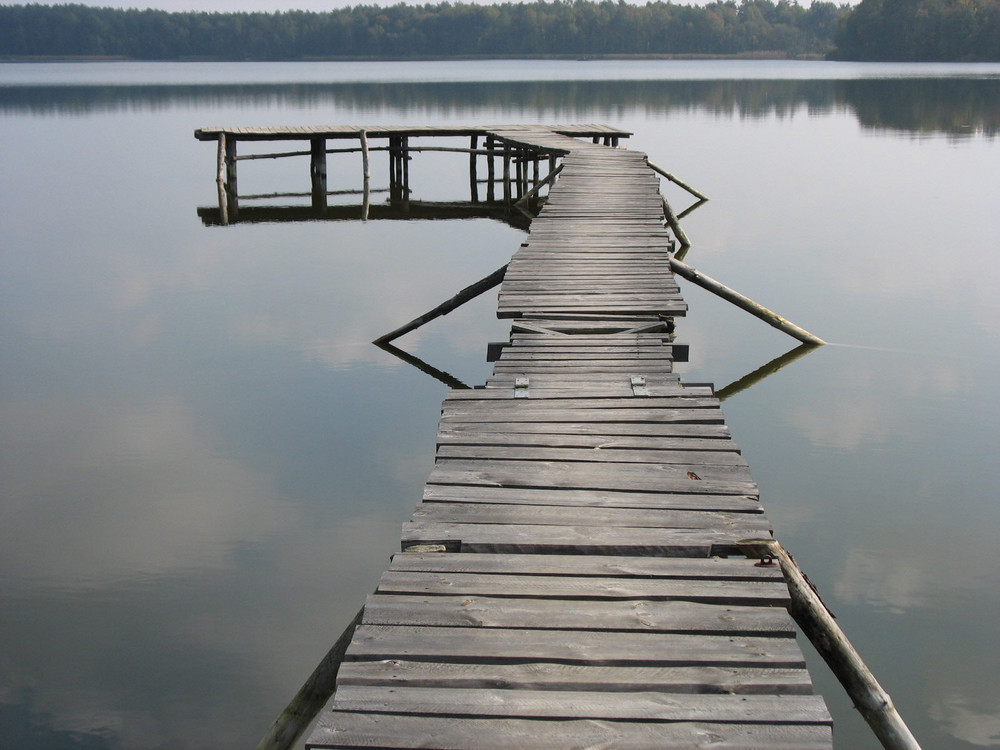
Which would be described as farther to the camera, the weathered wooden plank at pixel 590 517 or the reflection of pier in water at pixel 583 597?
the weathered wooden plank at pixel 590 517

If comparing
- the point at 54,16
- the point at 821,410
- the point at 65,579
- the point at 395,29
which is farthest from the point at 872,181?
the point at 54,16

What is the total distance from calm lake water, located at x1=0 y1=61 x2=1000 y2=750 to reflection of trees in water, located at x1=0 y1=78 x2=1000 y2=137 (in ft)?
56.0

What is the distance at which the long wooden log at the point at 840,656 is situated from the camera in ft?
11.2

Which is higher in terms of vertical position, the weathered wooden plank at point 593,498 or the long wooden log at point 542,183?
the long wooden log at point 542,183

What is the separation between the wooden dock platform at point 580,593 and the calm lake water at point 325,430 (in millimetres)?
1107

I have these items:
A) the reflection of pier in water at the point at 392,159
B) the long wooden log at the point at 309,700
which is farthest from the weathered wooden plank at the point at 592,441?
the reflection of pier in water at the point at 392,159

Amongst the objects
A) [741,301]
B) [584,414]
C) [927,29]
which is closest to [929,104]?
[741,301]

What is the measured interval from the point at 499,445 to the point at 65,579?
2.55 meters

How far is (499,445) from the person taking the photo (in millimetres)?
4723

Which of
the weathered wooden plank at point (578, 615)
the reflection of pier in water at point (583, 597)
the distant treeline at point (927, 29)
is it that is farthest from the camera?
the distant treeline at point (927, 29)

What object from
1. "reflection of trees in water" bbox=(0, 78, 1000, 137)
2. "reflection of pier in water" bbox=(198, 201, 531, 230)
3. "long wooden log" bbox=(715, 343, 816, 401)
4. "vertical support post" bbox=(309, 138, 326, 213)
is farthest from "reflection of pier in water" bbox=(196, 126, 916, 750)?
"reflection of trees in water" bbox=(0, 78, 1000, 137)

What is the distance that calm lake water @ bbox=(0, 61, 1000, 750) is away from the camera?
15.4 ft

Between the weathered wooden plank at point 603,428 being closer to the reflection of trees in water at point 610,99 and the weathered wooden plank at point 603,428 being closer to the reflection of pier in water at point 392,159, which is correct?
the reflection of pier in water at point 392,159

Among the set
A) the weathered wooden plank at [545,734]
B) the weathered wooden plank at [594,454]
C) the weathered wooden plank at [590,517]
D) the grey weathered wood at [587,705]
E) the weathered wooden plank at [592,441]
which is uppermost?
the weathered wooden plank at [592,441]
